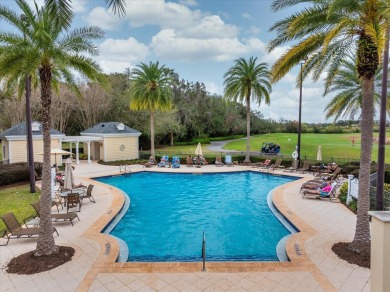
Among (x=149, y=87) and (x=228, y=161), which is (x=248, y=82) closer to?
(x=228, y=161)

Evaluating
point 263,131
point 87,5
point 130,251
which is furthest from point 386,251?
point 263,131

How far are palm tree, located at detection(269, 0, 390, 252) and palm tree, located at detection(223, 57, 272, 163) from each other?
60.0 feet

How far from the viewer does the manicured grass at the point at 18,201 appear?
12.3m

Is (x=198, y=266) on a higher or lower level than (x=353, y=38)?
lower

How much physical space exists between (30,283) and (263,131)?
7449cm

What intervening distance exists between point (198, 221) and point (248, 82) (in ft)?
63.2

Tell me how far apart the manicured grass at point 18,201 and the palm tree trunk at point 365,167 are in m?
12.0

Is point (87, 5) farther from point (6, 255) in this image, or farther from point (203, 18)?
point (203, 18)

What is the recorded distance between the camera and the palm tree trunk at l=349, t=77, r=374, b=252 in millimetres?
7902

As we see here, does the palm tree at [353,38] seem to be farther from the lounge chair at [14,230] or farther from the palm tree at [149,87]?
the palm tree at [149,87]

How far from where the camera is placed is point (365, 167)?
8016mm

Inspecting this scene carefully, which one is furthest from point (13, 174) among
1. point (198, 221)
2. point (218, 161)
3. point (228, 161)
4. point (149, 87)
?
point (228, 161)

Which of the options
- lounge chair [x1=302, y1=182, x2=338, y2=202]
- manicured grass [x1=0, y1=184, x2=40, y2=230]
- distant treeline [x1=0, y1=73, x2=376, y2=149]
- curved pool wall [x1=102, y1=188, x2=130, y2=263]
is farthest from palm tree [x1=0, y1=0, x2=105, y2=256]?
distant treeline [x1=0, y1=73, x2=376, y2=149]

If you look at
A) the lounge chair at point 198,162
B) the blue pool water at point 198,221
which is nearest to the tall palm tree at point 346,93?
the blue pool water at point 198,221
